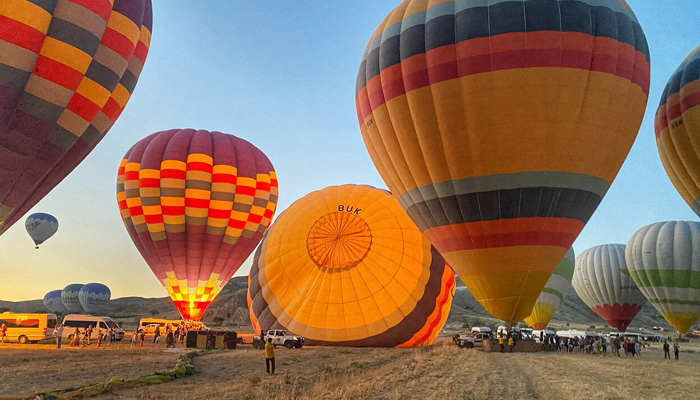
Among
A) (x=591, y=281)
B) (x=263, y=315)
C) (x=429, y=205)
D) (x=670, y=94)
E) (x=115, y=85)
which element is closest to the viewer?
(x=429, y=205)

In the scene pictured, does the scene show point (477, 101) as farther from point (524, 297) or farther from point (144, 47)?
point (144, 47)

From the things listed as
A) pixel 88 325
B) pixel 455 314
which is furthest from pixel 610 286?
pixel 88 325

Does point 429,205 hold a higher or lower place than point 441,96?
lower

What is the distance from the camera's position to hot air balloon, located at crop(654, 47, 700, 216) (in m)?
17.7

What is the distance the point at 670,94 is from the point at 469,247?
1241 cm

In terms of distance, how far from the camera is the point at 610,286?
130 feet

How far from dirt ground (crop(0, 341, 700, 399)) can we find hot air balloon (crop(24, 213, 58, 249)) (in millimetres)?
34362

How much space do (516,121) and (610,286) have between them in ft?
110

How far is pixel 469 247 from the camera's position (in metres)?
13.0

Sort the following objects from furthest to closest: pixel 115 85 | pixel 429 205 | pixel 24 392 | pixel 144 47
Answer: pixel 144 47 → pixel 115 85 → pixel 429 205 → pixel 24 392

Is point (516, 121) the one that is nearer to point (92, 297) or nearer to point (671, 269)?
point (671, 269)

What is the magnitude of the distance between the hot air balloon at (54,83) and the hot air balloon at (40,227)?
1413 inches

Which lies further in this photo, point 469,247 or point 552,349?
point 552,349

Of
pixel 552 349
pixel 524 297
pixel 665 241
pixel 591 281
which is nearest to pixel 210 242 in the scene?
pixel 524 297
